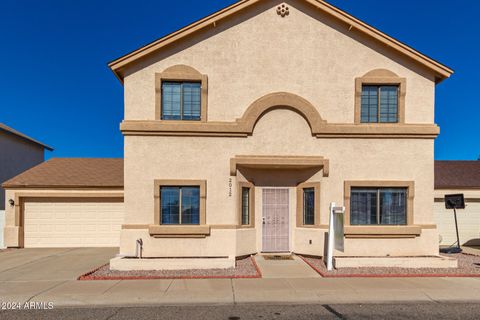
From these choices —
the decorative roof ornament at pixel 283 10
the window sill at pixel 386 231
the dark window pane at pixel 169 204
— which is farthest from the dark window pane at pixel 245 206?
the decorative roof ornament at pixel 283 10

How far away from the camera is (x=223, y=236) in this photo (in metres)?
10.5

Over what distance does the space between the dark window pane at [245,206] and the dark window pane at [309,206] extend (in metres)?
2.09

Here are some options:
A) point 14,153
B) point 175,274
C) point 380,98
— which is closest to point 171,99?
point 175,274

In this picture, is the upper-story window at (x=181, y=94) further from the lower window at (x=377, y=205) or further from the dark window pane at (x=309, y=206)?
the lower window at (x=377, y=205)

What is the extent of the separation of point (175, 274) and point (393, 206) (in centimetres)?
783

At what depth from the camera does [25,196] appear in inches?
535

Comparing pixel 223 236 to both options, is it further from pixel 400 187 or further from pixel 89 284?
pixel 400 187

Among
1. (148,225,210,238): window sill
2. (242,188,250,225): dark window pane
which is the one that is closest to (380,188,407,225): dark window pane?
(242,188,250,225): dark window pane

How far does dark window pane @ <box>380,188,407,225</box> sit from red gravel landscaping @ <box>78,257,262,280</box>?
505 centimetres

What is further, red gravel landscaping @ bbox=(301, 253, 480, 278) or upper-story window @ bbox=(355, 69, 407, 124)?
upper-story window @ bbox=(355, 69, 407, 124)

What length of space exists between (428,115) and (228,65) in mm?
7437

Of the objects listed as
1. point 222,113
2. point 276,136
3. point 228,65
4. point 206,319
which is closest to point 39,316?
point 206,319

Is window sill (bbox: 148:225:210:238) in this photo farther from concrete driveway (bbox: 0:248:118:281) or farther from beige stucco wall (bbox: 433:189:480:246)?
beige stucco wall (bbox: 433:189:480:246)

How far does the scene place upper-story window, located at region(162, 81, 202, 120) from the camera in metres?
10.8
